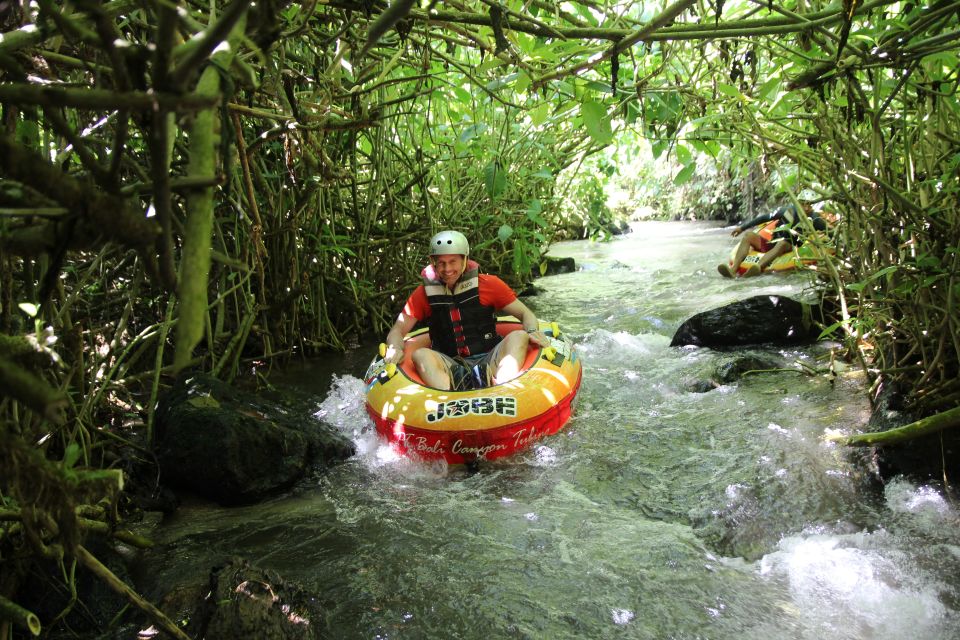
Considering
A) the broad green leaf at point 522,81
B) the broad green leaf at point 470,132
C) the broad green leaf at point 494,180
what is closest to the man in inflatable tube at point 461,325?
the broad green leaf at point 494,180

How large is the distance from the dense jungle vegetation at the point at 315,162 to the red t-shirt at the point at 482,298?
0.86 metres

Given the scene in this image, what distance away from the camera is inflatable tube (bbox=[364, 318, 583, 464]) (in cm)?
425

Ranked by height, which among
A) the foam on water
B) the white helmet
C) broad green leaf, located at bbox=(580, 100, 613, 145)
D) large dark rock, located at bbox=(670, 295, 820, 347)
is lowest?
the foam on water

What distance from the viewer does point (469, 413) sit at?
428cm

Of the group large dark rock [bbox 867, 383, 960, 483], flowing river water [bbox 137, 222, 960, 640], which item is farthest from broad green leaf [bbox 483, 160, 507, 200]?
large dark rock [bbox 867, 383, 960, 483]

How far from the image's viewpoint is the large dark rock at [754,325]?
6.16 meters

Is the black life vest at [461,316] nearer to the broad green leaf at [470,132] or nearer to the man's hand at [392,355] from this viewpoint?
the man's hand at [392,355]

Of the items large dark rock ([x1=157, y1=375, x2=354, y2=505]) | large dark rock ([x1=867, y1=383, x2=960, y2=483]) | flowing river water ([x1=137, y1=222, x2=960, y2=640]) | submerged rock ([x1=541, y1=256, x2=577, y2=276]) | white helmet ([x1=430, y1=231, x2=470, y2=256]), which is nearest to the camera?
flowing river water ([x1=137, y1=222, x2=960, y2=640])

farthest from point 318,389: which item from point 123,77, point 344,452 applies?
point 123,77

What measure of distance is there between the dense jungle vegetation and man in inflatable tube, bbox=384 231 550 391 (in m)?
0.88

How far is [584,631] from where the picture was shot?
2639 millimetres

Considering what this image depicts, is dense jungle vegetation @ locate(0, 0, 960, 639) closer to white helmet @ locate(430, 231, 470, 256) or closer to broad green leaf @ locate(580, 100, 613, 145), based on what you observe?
broad green leaf @ locate(580, 100, 613, 145)

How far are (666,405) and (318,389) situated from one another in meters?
2.81

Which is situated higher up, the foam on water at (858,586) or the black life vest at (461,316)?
the black life vest at (461,316)
